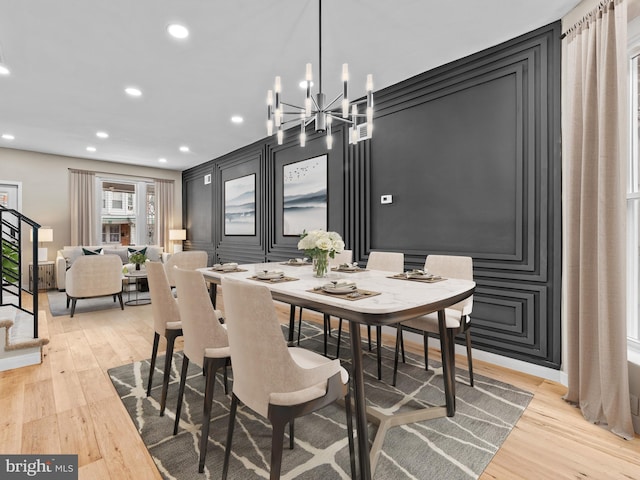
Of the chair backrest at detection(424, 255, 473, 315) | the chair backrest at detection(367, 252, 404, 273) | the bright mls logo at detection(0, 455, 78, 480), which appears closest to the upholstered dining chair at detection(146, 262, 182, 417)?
the bright mls logo at detection(0, 455, 78, 480)

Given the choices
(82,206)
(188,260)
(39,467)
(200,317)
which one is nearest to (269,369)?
(200,317)

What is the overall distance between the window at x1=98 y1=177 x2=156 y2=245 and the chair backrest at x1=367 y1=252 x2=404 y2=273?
20.5 ft

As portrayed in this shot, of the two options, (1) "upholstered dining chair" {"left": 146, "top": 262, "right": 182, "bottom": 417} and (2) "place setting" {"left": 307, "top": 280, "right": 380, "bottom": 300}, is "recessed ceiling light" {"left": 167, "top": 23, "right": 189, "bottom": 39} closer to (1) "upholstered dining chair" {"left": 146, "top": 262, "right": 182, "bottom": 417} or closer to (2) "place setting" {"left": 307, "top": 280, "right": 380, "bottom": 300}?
(1) "upholstered dining chair" {"left": 146, "top": 262, "right": 182, "bottom": 417}

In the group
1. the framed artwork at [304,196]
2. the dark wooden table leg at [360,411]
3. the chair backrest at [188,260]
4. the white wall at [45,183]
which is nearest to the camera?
the dark wooden table leg at [360,411]

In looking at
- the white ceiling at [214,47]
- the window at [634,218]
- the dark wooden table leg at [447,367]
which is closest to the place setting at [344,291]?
the dark wooden table leg at [447,367]

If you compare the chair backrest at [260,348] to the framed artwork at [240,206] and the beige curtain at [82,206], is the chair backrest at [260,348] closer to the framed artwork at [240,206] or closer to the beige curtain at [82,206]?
the framed artwork at [240,206]

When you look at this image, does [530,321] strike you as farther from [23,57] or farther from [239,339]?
[23,57]

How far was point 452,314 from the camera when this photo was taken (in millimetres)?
2145

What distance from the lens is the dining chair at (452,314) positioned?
2084 mm

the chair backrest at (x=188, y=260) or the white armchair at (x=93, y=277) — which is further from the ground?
the chair backrest at (x=188, y=260)

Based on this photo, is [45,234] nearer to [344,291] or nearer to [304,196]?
[304,196]

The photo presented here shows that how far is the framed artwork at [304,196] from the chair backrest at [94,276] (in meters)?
2.46

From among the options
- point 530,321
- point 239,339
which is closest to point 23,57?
point 239,339

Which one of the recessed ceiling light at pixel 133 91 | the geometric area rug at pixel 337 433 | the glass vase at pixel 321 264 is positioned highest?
the recessed ceiling light at pixel 133 91
